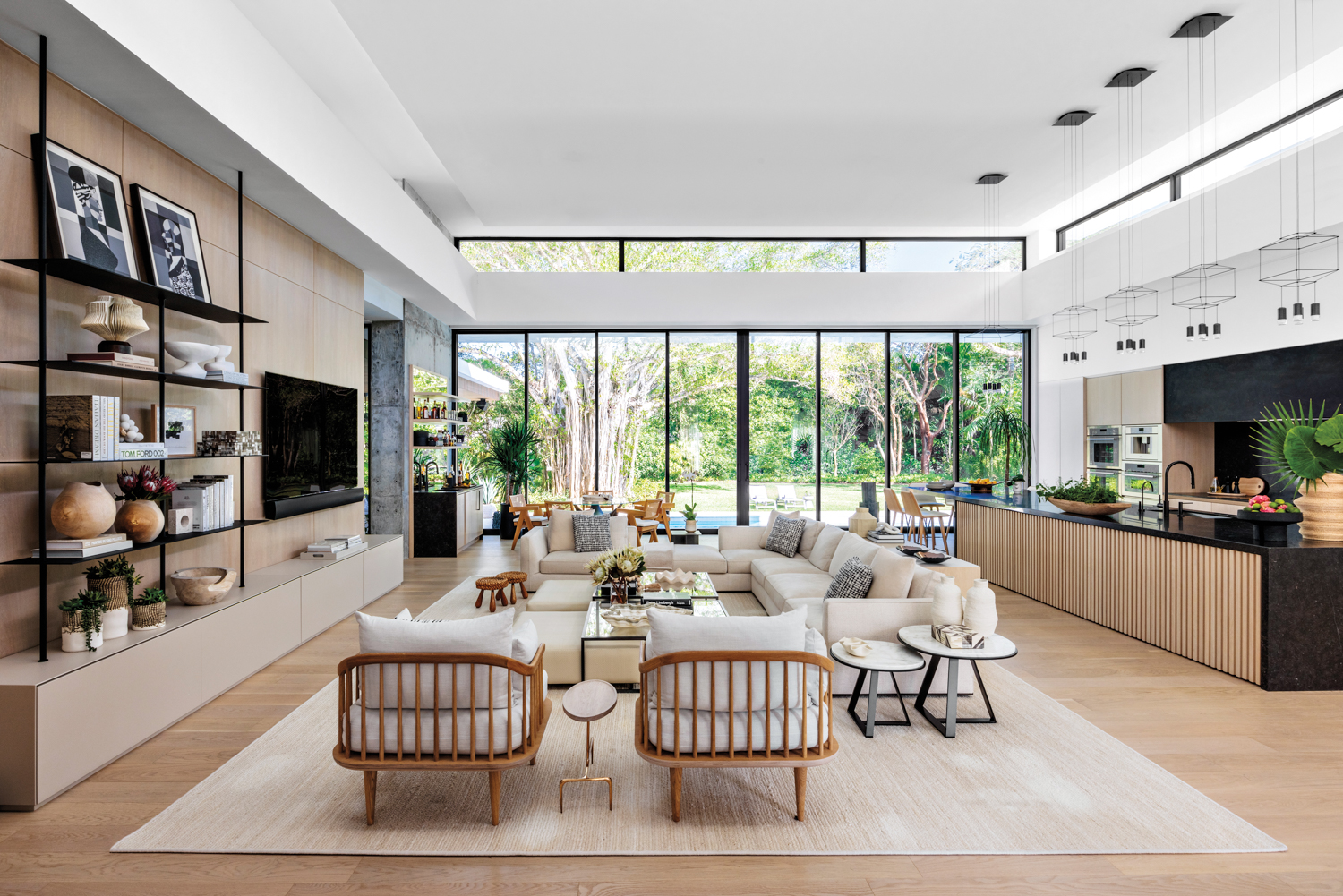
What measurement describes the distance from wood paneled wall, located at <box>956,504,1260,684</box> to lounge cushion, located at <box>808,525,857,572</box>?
2.06 metres

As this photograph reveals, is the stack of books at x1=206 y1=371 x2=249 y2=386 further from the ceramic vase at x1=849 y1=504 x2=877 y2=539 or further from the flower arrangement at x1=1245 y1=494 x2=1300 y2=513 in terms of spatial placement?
the flower arrangement at x1=1245 y1=494 x2=1300 y2=513

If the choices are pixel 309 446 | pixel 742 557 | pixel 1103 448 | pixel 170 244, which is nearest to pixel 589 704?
pixel 170 244

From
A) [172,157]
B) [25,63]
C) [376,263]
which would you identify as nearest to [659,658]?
[25,63]

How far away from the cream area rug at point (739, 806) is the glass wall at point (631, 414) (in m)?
7.05

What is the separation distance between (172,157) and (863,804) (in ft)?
17.2

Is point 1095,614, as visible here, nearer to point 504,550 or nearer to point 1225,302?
point 1225,302

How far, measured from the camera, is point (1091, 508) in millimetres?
5910

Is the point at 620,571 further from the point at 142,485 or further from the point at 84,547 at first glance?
the point at 84,547

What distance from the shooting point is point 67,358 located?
336 cm

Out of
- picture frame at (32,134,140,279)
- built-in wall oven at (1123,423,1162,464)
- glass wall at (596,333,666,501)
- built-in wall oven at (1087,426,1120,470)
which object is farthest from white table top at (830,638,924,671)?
glass wall at (596,333,666,501)

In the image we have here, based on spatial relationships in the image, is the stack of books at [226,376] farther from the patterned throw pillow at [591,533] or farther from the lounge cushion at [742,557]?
the lounge cushion at [742,557]

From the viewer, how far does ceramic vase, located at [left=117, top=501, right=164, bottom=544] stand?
3564mm

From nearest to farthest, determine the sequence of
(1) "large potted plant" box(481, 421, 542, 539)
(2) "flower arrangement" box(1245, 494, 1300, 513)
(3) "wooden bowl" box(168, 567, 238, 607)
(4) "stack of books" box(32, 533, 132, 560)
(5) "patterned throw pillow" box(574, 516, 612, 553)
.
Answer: (4) "stack of books" box(32, 533, 132, 560) → (3) "wooden bowl" box(168, 567, 238, 607) → (2) "flower arrangement" box(1245, 494, 1300, 513) → (5) "patterned throw pillow" box(574, 516, 612, 553) → (1) "large potted plant" box(481, 421, 542, 539)

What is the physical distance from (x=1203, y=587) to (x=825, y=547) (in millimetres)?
2595
